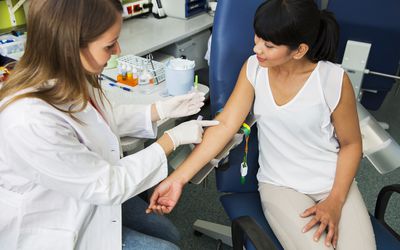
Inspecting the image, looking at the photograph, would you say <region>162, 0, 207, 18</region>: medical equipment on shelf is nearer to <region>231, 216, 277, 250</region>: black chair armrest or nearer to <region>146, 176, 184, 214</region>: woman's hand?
<region>146, 176, 184, 214</region>: woman's hand

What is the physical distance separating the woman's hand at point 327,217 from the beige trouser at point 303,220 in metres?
0.01

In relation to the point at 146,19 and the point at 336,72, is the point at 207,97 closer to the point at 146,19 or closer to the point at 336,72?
the point at 336,72

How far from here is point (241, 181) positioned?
1.46 metres

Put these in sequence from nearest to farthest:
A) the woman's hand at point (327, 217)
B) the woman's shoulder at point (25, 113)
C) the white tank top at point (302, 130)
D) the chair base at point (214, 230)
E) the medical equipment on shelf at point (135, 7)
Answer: the woman's shoulder at point (25, 113) < the woman's hand at point (327, 217) < the white tank top at point (302, 130) < the chair base at point (214, 230) < the medical equipment on shelf at point (135, 7)

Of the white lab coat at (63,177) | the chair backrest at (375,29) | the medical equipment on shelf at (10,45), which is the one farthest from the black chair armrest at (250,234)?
the chair backrest at (375,29)

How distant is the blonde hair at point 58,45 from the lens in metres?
0.87

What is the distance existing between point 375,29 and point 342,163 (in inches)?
51.0

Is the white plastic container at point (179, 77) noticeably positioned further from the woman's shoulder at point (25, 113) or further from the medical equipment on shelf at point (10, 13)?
the medical equipment on shelf at point (10, 13)

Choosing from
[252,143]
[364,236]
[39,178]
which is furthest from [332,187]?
[39,178]

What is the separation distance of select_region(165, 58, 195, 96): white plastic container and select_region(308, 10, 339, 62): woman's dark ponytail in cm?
48

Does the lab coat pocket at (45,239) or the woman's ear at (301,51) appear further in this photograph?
the woman's ear at (301,51)

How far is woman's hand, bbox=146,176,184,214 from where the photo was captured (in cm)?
119

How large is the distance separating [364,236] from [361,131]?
1.39 feet

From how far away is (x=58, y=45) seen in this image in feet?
2.90
